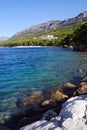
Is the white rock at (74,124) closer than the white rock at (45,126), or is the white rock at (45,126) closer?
the white rock at (74,124)

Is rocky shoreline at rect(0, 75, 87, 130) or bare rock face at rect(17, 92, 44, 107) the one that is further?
bare rock face at rect(17, 92, 44, 107)

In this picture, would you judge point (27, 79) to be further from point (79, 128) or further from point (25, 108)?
point (79, 128)

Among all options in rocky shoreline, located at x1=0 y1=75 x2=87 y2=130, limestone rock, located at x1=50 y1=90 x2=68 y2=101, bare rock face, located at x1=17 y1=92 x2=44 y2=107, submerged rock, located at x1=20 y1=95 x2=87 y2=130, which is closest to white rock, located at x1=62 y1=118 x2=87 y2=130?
submerged rock, located at x1=20 y1=95 x2=87 y2=130

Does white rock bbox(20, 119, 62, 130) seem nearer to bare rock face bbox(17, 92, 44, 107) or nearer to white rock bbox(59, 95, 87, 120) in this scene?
white rock bbox(59, 95, 87, 120)

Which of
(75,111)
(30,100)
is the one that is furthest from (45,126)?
(30,100)

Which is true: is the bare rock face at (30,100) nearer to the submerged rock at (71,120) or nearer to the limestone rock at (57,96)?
the limestone rock at (57,96)

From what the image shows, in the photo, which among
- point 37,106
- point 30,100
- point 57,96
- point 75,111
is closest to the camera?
point 75,111

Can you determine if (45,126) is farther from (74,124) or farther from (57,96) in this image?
(57,96)

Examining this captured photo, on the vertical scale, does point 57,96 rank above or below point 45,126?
below

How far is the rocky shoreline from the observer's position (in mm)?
18125

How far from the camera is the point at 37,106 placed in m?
22.0

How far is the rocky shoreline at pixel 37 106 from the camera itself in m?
18.1

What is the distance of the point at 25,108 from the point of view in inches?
860

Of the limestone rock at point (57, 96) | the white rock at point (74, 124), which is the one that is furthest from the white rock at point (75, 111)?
the limestone rock at point (57, 96)
